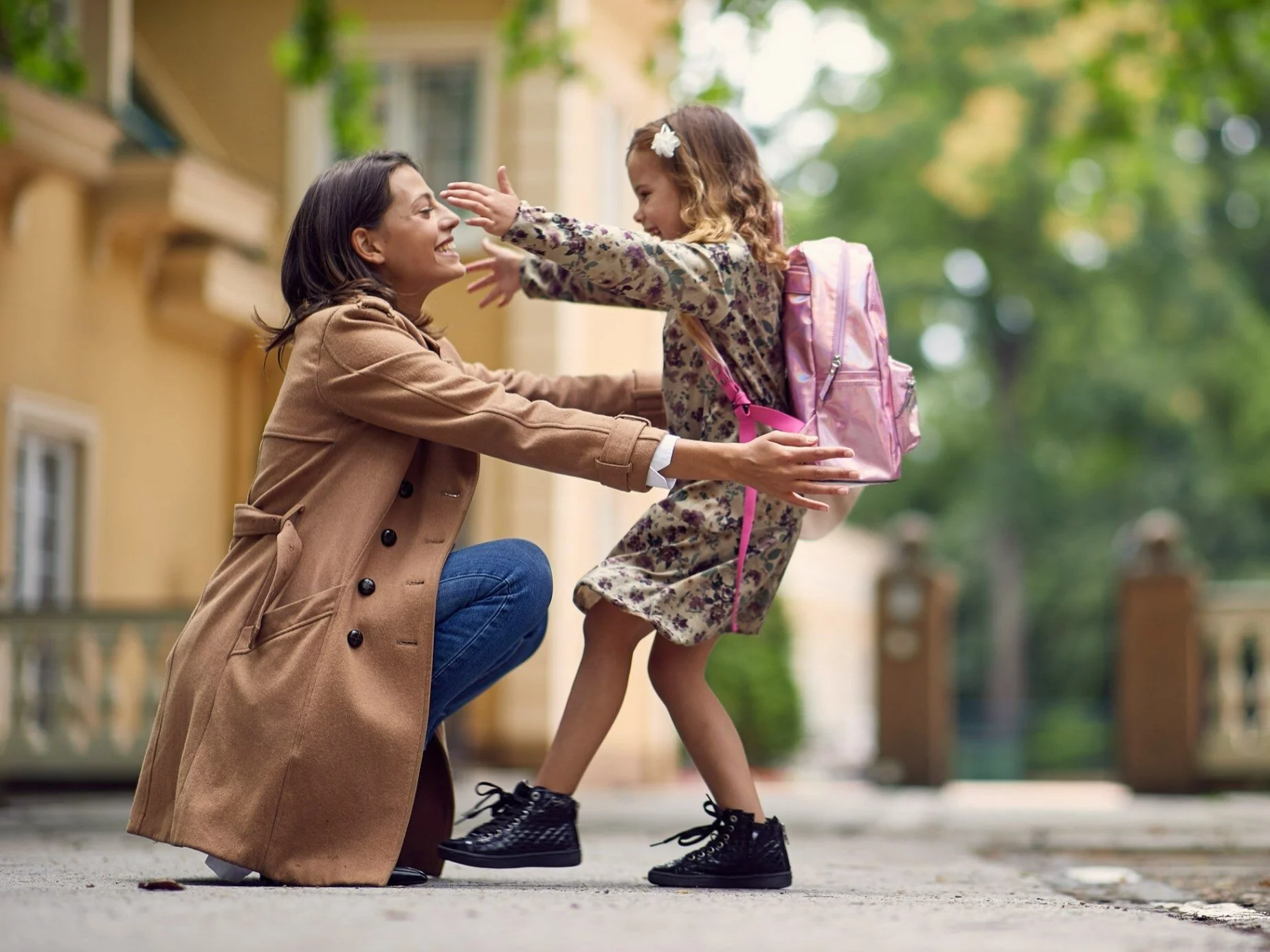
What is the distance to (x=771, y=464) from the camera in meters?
3.70

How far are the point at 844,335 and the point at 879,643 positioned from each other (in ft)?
37.2

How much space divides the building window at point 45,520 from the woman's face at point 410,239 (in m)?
8.18

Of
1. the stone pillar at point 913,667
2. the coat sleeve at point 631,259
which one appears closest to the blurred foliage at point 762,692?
the stone pillar at point 913,667

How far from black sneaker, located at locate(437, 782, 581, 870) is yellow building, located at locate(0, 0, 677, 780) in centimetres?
655

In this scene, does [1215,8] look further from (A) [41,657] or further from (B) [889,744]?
(A) [41,657]

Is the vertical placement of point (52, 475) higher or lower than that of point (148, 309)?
lower

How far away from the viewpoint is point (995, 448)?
32.2m

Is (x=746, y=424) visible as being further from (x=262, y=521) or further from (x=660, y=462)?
(x=262, y=521)

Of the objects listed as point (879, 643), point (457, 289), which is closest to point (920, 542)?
point (879, 643)

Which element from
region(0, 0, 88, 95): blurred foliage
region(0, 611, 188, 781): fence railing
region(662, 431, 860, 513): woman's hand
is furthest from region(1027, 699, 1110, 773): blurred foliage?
region(662, 431, 860, 513): woman's hand

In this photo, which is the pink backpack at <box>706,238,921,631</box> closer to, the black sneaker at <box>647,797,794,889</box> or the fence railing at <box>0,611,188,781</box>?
the black sneaker at <box>647,797,794,889</box>

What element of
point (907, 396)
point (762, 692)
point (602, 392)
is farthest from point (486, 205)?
point (762, 692)

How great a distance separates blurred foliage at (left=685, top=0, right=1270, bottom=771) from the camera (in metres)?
26.4

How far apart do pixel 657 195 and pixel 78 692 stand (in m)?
7.42
